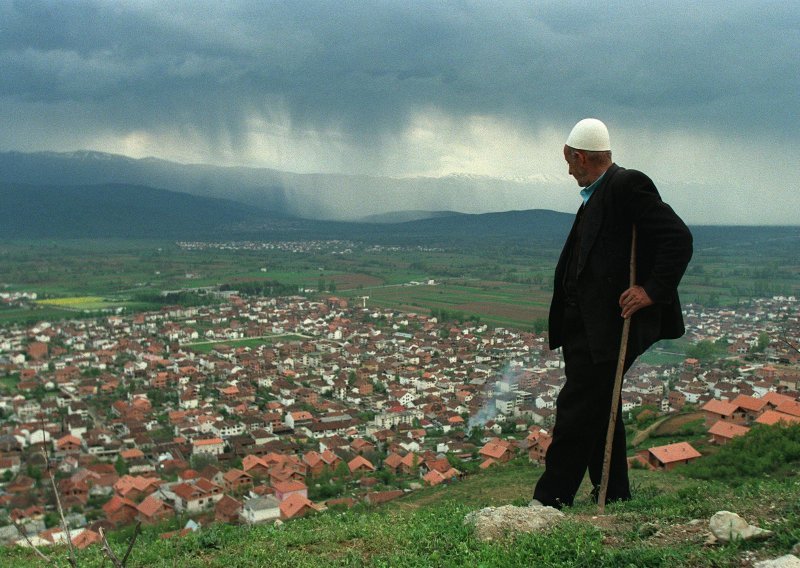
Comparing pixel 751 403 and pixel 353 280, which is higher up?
pixel 751 403

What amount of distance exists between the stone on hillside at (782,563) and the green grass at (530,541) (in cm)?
12

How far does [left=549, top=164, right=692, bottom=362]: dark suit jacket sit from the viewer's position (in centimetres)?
291

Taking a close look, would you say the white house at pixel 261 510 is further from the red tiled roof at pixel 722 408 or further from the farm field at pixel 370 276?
the farm field at pixel 370 276

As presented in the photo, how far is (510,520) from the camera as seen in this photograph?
9.20 feet

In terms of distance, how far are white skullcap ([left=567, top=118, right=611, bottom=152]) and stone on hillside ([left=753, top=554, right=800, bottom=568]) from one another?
185 cm

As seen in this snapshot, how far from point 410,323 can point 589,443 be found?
42148 millimetres

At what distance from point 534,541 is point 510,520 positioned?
0.93 feet

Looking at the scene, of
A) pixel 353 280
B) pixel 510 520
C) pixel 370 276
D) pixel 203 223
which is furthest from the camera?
pixel 203 223

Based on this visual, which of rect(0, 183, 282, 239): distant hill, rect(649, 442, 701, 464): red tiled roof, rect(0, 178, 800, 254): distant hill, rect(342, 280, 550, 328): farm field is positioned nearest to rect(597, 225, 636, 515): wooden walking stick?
rect(649, 442, 701, 464): red tiled roof

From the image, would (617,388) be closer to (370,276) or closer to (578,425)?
(578,425)

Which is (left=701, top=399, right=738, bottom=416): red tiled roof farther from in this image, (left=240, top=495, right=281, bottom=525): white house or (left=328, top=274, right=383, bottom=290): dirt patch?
(left=328, top=274, right=383, bottom=290): dirt patch

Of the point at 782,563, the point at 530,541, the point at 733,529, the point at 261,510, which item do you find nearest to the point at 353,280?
the point at 261,510

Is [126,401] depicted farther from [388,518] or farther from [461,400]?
[388,518]

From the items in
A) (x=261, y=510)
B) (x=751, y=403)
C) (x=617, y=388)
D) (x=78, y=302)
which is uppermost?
(x=617, y=388)
